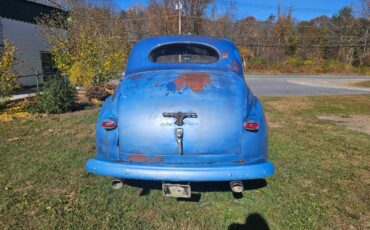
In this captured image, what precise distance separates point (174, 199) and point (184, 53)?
2075 millimetres

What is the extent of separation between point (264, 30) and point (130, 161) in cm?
4119

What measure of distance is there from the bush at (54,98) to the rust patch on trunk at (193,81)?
18.9 ft

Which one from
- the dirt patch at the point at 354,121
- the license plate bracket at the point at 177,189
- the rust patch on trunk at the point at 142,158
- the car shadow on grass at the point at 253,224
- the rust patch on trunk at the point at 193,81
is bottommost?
the car shadow on grass at the point at 253,224

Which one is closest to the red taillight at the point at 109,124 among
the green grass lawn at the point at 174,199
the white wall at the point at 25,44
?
the green grass lawn at the point at 174,199

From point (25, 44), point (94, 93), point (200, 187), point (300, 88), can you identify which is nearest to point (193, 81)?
point (200, 187)

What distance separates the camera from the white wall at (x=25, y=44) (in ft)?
42.1

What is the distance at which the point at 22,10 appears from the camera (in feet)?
43.7

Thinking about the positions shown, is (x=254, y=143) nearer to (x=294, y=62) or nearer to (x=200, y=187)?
(x=200, y=187)

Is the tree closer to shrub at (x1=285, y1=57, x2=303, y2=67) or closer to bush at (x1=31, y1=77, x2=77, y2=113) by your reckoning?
bush at (x1=31, y1=77, x2=77, y2=113)

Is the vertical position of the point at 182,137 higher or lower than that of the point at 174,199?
higher

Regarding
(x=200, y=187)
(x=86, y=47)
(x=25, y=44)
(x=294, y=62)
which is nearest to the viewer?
(x=200, y=187)

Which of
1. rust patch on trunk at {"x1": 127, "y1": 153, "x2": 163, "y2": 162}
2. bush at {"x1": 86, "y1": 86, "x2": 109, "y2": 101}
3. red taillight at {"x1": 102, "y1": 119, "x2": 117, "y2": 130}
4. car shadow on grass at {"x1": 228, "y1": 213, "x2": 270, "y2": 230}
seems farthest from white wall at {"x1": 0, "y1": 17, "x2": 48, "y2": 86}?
car shadow on grass at {"x1": 228, "y1": 213, "x2": 270, "y2": 230}

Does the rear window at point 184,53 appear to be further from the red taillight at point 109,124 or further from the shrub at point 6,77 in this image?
the shrub at point 6,77

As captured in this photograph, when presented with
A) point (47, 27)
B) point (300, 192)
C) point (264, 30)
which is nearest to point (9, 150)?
point (300, 192)
